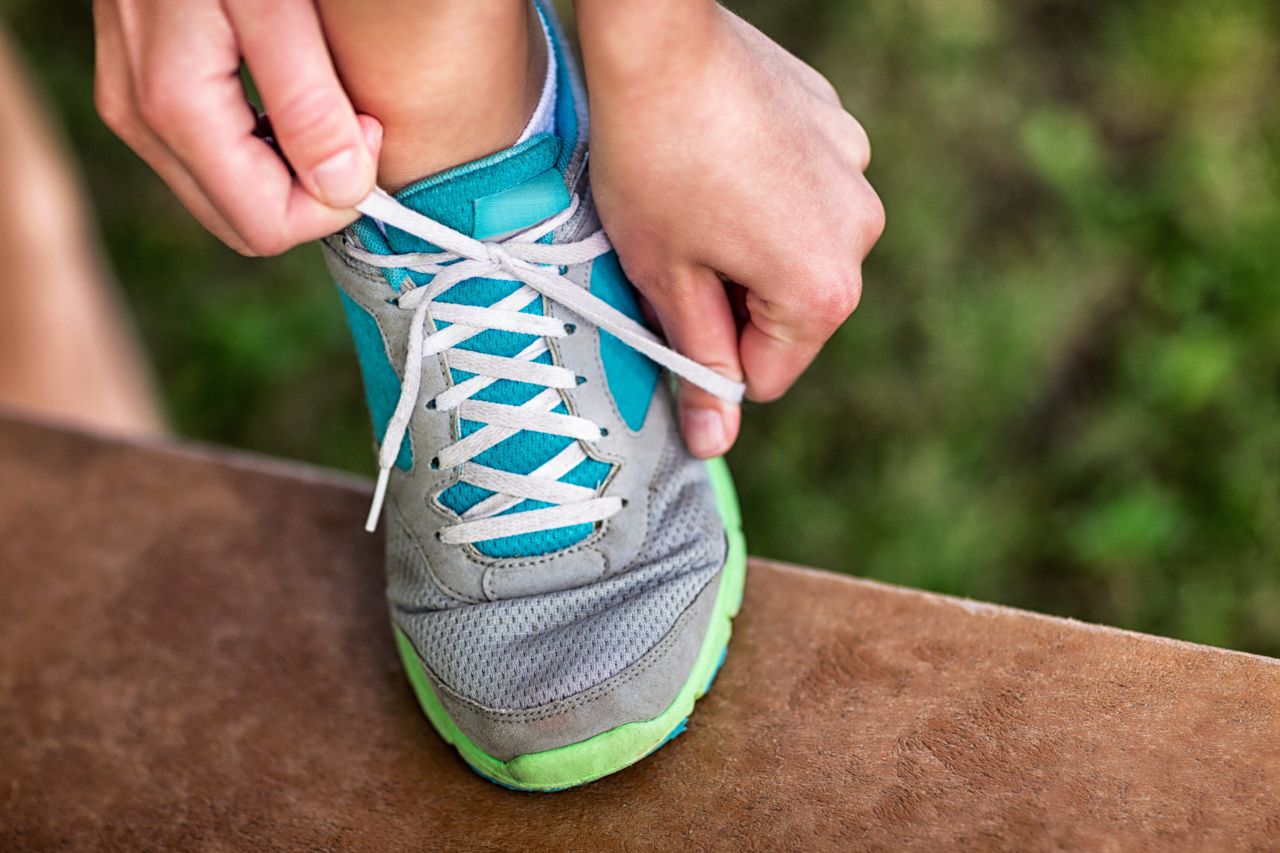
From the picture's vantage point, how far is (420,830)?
86 cm

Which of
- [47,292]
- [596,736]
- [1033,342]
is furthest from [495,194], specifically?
[47,292]

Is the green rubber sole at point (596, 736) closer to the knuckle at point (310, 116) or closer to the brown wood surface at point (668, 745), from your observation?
the brown wood surface at point (668, 745)

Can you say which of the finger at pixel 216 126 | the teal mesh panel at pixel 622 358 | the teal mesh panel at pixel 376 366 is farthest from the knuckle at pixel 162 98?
the teal mesh panel at pixel 622 358

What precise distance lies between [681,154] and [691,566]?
352 millimetres

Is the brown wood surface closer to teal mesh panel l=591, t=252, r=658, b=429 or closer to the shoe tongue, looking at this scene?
teal mesh panel l=591, t=252, r=658, b=429

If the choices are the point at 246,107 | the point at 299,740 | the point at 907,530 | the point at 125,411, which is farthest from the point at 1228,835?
the point at 125,411

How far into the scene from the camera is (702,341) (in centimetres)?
88

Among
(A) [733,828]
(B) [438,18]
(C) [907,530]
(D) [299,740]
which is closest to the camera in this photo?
(B) [438,18]

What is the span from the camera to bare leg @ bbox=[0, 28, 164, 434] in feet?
6.26

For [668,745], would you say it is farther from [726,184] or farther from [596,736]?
[726,184]

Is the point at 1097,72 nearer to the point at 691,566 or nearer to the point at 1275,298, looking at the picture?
the point at 1275,298

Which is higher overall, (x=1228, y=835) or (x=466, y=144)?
A: (x=466, y=144)

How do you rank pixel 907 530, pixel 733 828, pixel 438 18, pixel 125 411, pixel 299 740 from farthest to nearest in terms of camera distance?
pixel 125 411 < pixel 907 530 < pixel 299 740 < pixel 733 828 < pixel 438 18

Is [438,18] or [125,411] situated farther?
[125,411]
